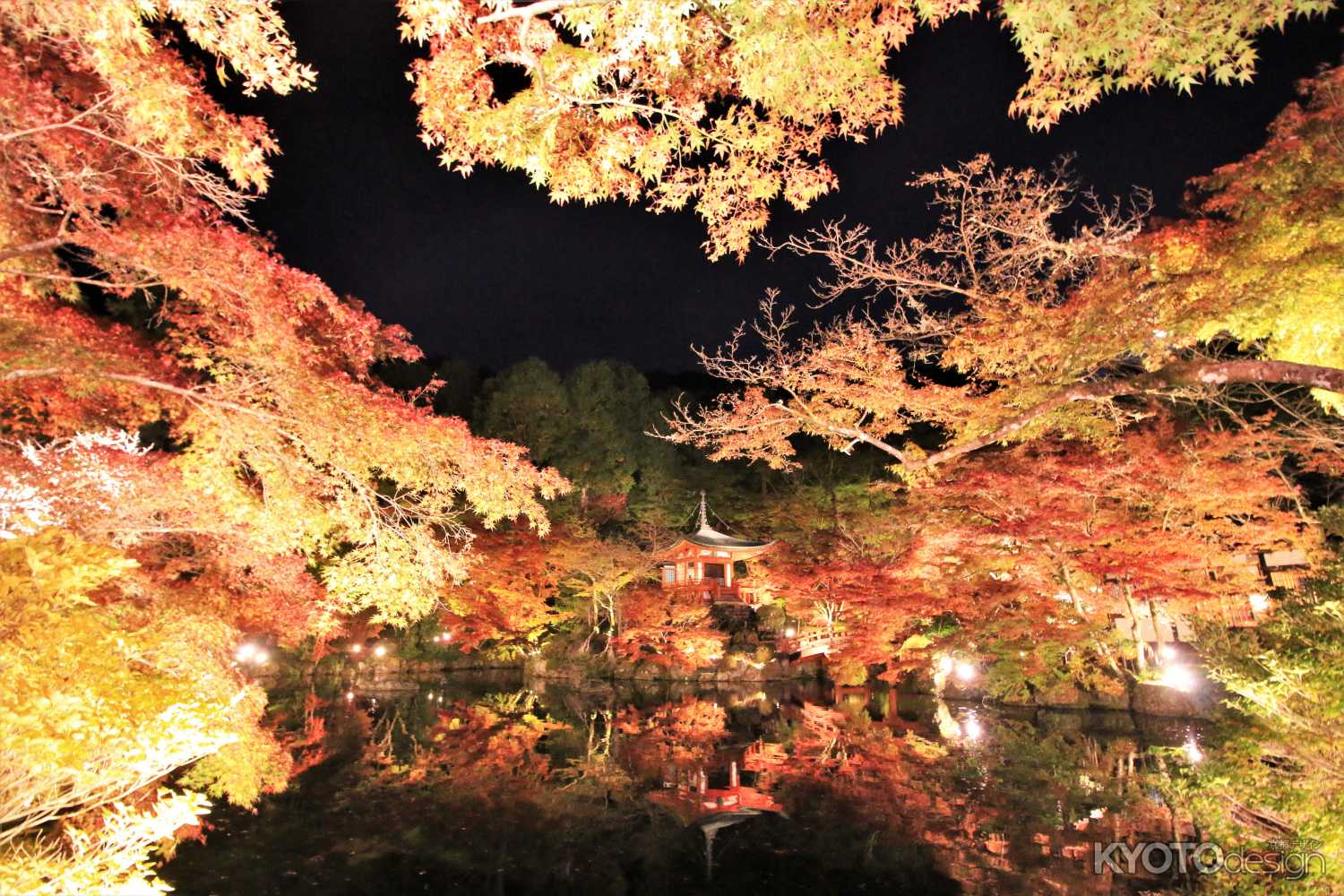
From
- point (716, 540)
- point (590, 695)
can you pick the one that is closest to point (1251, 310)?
point (590, 695)

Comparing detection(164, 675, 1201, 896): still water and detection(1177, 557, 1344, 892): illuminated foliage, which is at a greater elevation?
detection(1177, 557, 1344, 892): illuminated foliage

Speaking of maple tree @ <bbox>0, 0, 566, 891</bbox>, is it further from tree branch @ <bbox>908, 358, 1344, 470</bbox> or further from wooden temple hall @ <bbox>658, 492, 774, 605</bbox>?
wooden temple hall @ <bbox>658, 492, 774, 605</bbox>

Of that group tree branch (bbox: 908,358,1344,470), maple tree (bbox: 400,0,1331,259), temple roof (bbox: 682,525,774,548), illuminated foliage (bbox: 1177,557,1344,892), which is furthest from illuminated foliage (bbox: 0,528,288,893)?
temple roof (bbox: 682,525,774,548)

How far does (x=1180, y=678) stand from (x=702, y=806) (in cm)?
919

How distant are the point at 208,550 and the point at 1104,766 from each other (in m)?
10.4

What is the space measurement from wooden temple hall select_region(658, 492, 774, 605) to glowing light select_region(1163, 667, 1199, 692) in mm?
10251

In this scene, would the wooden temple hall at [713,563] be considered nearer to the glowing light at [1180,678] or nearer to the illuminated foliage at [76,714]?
the glowing light at [1180,678]

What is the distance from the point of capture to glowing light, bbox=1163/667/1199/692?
39.4 feet

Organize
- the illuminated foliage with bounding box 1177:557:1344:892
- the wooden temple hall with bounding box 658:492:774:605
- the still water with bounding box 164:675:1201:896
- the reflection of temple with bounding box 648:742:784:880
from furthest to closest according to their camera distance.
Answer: the wooden temple hall with bounding box 658:492:774:605 < the reflection of temple with bounding box 648:742:784:880 < the still water with bounding box 164:675:1201:896 < the illuminated foliage with bounding box 1177:557:1344:892

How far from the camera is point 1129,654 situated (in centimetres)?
1248

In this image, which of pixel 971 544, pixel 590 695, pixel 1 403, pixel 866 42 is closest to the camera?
pixel 866 42

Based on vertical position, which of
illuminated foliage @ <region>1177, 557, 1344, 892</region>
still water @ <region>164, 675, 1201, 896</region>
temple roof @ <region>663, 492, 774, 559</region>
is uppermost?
temple roof @ <region>663, 492, 774, 559</region>

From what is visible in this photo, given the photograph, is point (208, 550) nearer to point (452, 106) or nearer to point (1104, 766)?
point (452, 106)

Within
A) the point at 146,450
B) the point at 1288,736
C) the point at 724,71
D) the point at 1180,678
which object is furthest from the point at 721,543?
the point at 724,71
